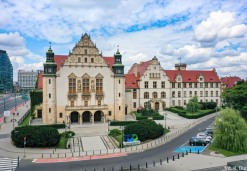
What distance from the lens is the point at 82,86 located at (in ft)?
208

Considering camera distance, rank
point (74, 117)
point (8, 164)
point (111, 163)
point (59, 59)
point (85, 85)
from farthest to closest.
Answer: point (59, 59) < point (74, 117) < point (85, 85) < point (111, 163) < point (8, 164)

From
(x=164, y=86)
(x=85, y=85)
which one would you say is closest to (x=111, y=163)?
(x=85, y=85)

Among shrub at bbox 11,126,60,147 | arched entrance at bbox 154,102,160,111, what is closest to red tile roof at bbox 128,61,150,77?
arched entrance at bbox 154,102,160,111

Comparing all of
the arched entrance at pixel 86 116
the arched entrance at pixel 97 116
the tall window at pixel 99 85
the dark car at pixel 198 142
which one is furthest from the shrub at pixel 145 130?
the arched entrance at pixel 86 116

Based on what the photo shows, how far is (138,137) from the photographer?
46.2 meters

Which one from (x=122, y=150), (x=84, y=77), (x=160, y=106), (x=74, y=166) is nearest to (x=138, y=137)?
(x=122, y=150)

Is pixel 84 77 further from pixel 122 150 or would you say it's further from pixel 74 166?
pixel 74 166

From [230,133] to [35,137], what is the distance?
2960 cm

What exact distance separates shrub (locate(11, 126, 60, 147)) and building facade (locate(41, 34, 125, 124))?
1803 centimetres

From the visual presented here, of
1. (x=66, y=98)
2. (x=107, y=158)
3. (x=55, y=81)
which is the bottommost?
(x=107, y=158)

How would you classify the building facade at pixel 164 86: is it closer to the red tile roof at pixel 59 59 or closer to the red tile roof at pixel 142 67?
the red tile roof at pixel 142 67

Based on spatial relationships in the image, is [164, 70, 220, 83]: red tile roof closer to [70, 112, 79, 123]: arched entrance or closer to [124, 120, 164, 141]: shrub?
[70, 112, 79, 123]: arched entrance

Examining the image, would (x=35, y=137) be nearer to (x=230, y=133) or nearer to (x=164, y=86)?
(x=230, y=133)

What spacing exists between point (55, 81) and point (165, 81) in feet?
117
